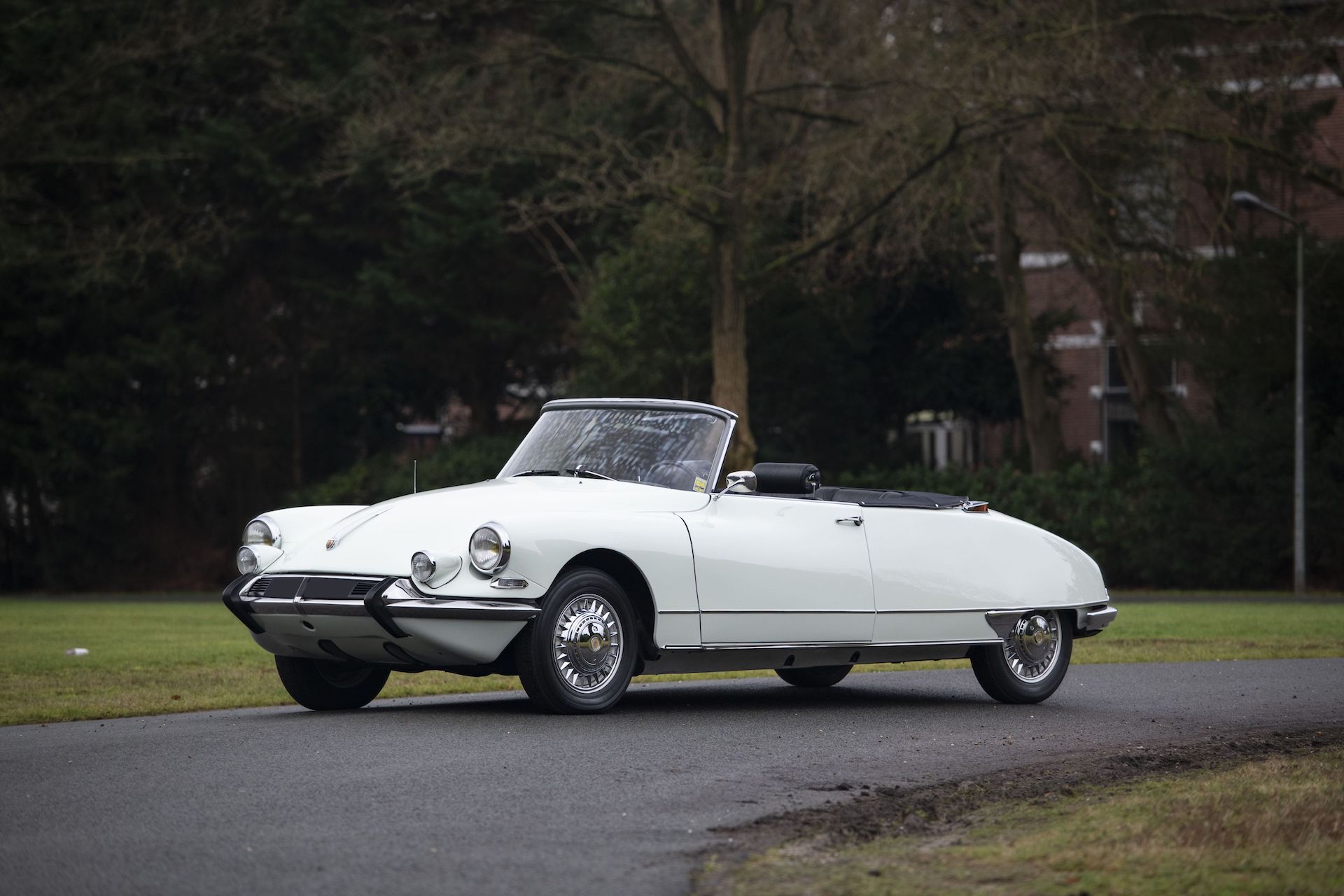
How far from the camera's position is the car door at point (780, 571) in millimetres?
9555

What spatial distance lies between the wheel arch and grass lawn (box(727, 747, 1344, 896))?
286cm

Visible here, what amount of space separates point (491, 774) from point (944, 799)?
5.71ft

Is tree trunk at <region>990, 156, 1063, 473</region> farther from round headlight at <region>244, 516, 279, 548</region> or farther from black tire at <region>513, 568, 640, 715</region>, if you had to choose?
black tire at <region>513, 568, 640, 715</region>

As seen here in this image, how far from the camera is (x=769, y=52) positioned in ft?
113

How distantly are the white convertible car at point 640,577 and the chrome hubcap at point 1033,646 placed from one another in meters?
0.01

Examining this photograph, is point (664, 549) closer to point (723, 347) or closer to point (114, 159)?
point (723, 347)

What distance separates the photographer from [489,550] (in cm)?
873

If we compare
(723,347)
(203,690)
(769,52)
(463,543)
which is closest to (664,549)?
(463,543)

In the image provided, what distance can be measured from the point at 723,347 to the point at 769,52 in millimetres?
7114

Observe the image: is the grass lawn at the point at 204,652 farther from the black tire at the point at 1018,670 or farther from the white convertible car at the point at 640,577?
the black tire at the point at 1018,670

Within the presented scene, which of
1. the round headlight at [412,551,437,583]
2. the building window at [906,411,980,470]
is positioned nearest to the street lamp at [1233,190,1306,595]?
the building window at [906,411,980,470]

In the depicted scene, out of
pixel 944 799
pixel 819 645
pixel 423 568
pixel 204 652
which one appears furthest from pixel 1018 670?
pixel 204 652

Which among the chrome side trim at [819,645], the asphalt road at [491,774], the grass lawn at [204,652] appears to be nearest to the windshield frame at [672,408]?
the chrome side trim at [819,645]

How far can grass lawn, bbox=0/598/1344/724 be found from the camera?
10961mm
